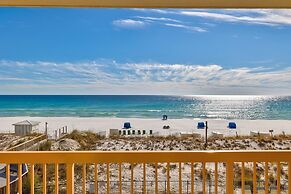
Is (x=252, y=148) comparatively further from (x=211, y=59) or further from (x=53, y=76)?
(x=53, y=76)

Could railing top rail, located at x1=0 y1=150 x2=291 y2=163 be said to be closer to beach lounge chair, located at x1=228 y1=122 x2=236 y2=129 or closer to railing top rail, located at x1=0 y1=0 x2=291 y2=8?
beach lounge chair, located at x1=228 y1=122 x2=236 y2=129

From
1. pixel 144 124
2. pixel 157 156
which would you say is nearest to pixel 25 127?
pixel 144 124

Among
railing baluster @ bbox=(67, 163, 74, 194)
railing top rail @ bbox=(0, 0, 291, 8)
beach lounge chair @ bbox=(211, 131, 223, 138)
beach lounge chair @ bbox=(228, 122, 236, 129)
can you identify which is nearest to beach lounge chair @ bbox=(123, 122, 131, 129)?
railing baluster @ bbox=(67, 163, 74, 194)

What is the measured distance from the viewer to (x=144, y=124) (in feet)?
8.71

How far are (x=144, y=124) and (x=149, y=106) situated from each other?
0.51 feet

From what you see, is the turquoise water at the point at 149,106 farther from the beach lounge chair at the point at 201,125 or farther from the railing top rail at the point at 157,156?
the railing top rail at the point at 157,156

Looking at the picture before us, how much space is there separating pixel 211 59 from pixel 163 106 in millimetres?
678

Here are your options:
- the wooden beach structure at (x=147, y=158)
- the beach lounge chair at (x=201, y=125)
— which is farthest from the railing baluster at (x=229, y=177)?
the beach lounge chair at (x=201, y=125)

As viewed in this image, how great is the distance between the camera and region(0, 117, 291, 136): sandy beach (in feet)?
8.52

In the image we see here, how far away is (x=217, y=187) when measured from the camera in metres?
2.46

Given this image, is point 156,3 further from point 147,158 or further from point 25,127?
point 25,127

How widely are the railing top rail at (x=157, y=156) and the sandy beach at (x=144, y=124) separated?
0.27m

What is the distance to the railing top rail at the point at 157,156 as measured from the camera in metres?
2.36

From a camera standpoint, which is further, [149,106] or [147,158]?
[149,106]
